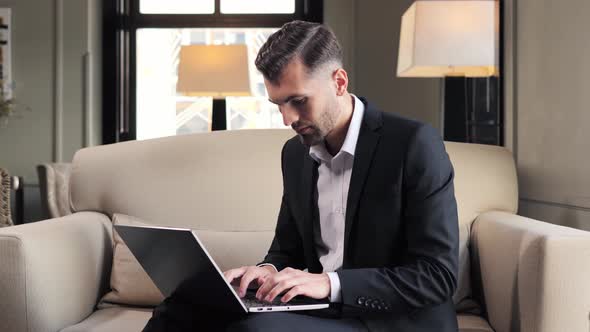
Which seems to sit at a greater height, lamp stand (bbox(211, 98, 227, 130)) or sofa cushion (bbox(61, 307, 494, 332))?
lamp stand (bbox(211, 98, 227, 130))

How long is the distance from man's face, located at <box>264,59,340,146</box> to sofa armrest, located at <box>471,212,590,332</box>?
0.48 m

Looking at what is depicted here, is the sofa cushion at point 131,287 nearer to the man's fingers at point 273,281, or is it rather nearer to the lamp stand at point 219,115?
the man's fingers at point 273,281

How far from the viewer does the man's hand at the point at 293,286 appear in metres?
1.38

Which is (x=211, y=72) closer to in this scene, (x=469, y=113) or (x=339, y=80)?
(x=469, y=113)

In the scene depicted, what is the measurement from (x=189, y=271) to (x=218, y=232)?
793 mm

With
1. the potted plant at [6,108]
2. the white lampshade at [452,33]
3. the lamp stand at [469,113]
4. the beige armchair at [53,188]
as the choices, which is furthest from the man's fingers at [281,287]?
the potted plant at [6,108]

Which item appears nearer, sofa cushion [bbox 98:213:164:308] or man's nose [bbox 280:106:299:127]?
man's nose [bbox 280:106:299:127]

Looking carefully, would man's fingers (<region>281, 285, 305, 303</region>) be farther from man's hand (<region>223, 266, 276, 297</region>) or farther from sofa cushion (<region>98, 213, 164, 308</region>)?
sofa cushion (<region>98, 213, 164, 308</region>)

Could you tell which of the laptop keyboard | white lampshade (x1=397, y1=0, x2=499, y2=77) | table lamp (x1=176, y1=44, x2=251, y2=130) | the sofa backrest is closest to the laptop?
the laptop keyboard

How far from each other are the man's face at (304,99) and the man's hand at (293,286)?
29 cm

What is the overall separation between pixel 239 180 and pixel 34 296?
700 mm

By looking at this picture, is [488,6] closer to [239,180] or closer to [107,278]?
[239,180]

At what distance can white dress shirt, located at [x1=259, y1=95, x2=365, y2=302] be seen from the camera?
1613 millimetres

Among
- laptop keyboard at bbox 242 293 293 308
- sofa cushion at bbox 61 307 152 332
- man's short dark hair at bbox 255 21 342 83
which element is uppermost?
man's short dark hair at bbox 255 21 342 83
